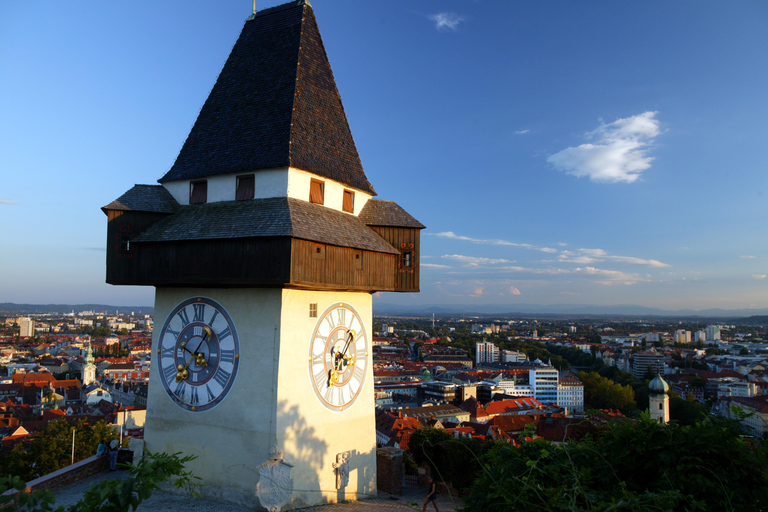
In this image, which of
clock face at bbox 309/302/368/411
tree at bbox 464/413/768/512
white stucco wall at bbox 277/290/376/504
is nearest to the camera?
tree at bbox 464/413/768/512

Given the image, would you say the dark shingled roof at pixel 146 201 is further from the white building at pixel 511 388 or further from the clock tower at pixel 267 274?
the white building at pixel 511 388

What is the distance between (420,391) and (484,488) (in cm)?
7716

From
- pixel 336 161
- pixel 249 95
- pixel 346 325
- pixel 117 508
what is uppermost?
pixel 249 95

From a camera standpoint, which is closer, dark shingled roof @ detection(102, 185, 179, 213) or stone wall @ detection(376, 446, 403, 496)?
dark shingled roof @ detection(102, 185, 179, 213)

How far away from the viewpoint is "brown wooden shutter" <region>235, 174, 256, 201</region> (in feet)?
27.7

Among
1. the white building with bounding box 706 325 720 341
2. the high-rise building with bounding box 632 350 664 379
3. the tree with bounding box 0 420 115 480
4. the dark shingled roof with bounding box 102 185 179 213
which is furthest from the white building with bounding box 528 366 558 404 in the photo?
the white building with bounding box 706 325 720 341

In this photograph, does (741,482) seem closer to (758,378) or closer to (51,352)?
(758,378)

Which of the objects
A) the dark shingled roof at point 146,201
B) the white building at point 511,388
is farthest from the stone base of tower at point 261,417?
the white building at point 511,388

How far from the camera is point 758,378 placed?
254ft

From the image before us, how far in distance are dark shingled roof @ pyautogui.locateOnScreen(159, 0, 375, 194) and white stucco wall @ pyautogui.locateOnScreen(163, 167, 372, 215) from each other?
0.11m

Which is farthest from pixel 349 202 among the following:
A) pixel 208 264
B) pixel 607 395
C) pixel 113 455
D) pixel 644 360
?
pixel 644 360

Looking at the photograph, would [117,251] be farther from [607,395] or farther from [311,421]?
[607,395]

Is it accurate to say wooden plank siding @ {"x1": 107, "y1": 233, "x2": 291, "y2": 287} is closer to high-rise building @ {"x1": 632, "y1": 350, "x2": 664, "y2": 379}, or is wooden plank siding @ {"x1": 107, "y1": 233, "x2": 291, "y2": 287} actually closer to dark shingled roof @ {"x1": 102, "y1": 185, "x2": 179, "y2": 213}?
dark shingled roof @ {"x1": 102, "y1": 185, "x2": 179, "y2": 213}

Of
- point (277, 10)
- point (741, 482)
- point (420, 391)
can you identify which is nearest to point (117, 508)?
point (741, 482)
